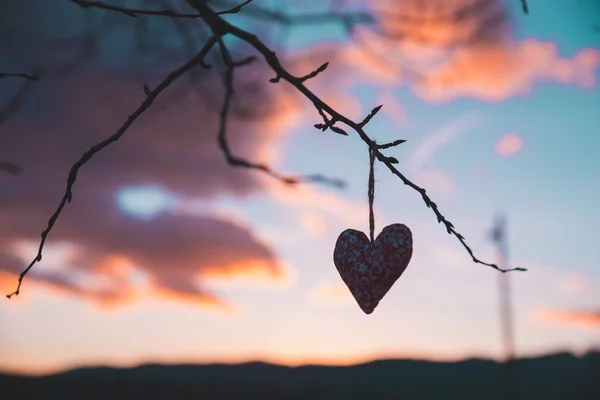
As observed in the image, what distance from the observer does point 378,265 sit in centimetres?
174

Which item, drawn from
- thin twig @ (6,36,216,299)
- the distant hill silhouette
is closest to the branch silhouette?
thin twig @ (6,36,216,299)

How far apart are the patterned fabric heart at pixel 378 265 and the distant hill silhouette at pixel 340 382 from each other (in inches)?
628

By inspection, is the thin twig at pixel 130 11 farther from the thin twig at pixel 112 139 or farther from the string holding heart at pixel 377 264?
the string holding heart at pixel 377 264

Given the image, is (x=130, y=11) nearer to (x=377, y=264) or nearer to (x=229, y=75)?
(x=229, y=75)

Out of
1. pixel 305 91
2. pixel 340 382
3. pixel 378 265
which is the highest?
pixel 340 382

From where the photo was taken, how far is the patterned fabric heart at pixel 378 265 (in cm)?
173

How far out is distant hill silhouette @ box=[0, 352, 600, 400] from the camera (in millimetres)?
17312

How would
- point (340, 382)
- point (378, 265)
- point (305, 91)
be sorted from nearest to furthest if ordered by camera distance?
point (305, 91)
point (378, 265)
point (340, 382)

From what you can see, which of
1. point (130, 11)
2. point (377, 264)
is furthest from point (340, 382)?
point (130, 11)

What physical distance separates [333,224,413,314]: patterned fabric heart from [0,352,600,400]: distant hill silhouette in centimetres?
1595

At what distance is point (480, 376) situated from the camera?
→ 1898 cm

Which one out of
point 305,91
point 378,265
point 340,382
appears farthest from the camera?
point 340,382

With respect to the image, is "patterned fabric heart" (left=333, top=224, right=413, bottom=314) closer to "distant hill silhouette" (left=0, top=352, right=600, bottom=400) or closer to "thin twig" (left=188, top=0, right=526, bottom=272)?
"thin twig" (left=188, top=0, right=526, bottom=272)

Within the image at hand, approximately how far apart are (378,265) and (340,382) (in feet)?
57.6
